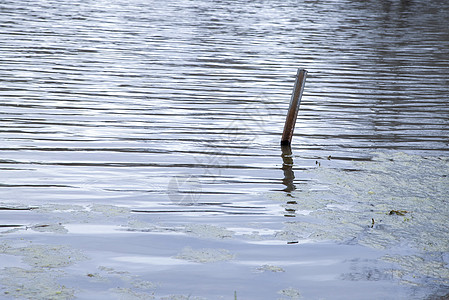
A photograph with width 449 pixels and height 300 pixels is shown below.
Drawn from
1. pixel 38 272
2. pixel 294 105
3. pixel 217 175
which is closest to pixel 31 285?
pixel 38 272

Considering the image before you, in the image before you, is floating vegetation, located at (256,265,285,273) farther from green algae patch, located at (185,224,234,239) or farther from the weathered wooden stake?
the weathered wooden stake

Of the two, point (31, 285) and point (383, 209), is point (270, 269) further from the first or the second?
point (383, 209)

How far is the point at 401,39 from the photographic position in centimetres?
2103

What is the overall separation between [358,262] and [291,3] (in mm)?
30128

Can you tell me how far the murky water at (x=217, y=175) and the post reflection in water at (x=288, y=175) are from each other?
0.02 m

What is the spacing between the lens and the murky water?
509 cm

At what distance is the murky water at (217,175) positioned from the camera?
509 centimetres

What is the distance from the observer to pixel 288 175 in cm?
766

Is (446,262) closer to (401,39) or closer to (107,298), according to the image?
(107,298)

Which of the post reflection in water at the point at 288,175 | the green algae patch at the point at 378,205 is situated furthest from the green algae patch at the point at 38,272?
the post reflection in water at the point at 288,175

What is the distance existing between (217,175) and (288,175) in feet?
2.54

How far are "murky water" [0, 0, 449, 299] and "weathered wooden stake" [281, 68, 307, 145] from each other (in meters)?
0.16

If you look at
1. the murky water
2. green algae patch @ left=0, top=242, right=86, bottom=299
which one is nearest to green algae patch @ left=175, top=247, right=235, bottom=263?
the murky water

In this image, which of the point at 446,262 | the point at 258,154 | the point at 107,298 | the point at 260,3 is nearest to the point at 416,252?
the point at 446,262
